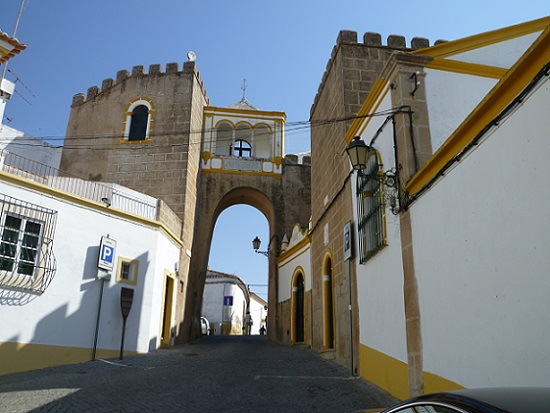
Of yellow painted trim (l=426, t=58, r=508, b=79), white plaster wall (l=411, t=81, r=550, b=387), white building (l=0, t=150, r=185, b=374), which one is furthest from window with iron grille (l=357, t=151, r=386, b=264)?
white building (l=0, t=150, r=185, b=374)

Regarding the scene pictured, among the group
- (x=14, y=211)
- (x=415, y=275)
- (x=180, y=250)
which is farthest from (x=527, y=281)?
(x=180, y=250)

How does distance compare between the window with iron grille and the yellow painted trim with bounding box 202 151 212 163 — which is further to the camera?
the yellow painted trim with bounding box 202 151 212 163

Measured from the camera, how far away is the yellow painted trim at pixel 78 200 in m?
10.2

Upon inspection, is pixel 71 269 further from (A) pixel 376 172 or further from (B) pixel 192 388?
(A) pixel 376 172

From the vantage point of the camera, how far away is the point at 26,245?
10312 millimetres

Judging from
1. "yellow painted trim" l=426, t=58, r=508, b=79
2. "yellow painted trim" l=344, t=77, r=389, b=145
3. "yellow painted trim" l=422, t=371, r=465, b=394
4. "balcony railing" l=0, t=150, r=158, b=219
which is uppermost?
"yellow painted trim" l=426, t=58, r=508, b=79

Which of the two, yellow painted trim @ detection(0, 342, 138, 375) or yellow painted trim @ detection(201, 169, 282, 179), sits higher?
yellow painted trim @ detection(201, 169, 282, 179)

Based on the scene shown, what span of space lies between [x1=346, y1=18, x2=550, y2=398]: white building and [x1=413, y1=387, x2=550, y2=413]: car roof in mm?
1684

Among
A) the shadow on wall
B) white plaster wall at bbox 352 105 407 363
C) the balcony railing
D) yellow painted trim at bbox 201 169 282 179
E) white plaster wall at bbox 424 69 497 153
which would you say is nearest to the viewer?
white plaster wall at bbox 352 105 407 363

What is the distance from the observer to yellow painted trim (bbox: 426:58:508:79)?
311 inches

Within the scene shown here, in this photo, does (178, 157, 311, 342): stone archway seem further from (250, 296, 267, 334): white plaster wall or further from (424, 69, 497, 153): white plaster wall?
(250, 296, 267, 334): white plaster wall

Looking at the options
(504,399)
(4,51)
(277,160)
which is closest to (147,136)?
(277,160)

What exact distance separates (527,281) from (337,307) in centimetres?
712

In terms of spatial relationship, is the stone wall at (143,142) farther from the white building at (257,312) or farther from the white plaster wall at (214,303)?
the white building at (257,312)
